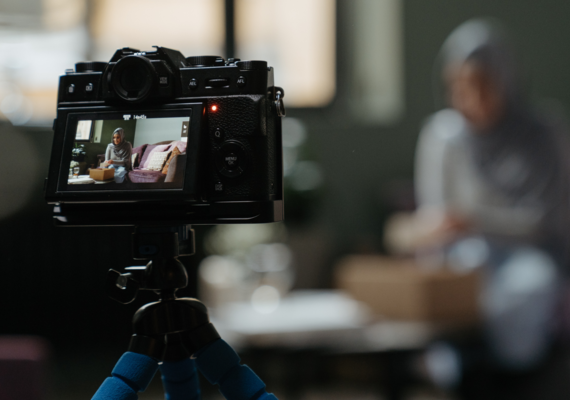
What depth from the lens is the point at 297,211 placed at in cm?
283

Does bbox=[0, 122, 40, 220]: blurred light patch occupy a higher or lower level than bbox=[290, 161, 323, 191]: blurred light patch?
lower

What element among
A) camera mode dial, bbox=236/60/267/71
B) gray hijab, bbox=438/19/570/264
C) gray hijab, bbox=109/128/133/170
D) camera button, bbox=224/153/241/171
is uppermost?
gray hijab, bbox=438/19/570/264

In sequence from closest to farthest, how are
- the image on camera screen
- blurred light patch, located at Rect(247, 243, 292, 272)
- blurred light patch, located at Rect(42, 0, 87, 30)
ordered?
the image on camera screen, blurred light patch, located at Rect(42, 0, 87, 30), blurred light patch, located at Rect(247, 243, 292, 272)

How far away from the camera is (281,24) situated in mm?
3059

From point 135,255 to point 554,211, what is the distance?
1.87 meters

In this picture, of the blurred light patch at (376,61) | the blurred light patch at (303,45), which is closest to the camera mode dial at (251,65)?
the blurred light patch at (303,45)

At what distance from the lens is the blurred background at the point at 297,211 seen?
2.72 ft

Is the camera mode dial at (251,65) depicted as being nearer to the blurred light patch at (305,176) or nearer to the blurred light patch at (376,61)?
the blurred light patch at (305,176)

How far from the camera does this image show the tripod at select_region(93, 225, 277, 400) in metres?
0.53

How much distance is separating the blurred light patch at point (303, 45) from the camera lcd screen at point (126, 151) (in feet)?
8.27

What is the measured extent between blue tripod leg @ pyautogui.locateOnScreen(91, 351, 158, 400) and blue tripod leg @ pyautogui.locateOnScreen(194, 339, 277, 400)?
0.17 feet

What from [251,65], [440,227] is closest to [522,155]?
[440,227]

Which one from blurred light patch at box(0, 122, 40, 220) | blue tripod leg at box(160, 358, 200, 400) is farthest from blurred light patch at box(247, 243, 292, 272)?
blue tripod leg at box(160, 358, 200, 400)

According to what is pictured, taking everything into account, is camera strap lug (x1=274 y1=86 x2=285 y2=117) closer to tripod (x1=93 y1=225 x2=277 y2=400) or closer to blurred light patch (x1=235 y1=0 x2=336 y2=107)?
tripod (x1=93 y1=225 x2=277 y2=400)
